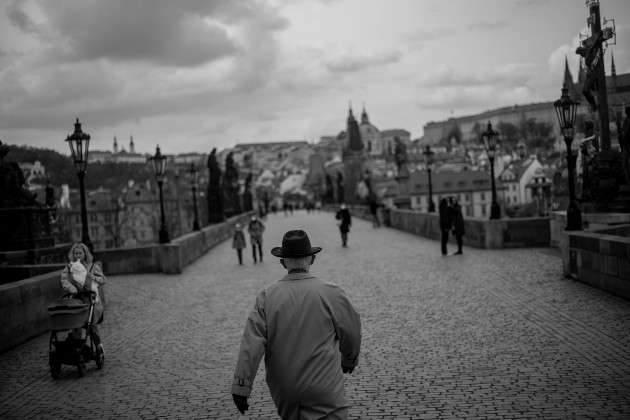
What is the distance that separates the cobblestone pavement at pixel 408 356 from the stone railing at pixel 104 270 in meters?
0.27

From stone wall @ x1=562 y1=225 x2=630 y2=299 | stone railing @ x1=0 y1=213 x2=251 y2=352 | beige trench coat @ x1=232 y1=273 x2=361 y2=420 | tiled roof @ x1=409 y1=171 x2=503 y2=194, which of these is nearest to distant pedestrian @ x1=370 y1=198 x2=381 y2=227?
stone railing @ x1=0 y1=213 x2=251 y2=352

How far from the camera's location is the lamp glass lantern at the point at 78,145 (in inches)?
603

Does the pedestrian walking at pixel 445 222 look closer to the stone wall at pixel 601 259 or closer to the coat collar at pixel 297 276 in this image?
the stone wall at pixel 601 259

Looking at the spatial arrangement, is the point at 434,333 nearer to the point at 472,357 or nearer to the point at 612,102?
the point at 472,357

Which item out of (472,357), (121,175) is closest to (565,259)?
(472,357)

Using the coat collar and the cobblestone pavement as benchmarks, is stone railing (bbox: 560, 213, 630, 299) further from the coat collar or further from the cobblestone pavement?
the coat collar

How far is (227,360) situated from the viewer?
816cm

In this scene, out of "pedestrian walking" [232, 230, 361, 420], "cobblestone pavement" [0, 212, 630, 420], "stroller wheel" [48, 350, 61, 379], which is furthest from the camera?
"stroller wheel" [48, 350, 61, 379]

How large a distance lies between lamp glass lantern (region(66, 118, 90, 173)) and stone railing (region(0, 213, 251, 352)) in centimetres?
265

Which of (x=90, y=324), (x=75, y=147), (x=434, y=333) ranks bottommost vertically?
(x=434, y=333)

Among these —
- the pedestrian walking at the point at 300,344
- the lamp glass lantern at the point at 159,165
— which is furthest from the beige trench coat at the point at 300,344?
the lamp glass lantern at the point at 159,165

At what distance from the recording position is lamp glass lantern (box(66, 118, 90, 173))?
15320 millimetres

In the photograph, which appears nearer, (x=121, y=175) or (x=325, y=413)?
(x=325, y=413)

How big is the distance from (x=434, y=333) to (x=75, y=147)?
9.44 meters
